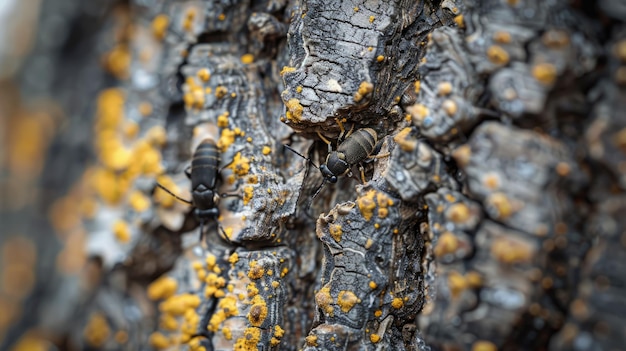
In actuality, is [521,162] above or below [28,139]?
above

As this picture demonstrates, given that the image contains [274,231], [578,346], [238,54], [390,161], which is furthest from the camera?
[238,54]

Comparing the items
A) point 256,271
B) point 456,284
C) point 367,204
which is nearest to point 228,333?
point 256,271

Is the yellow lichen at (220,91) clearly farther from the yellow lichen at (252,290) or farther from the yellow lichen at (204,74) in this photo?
the yellow lichen at (252,290)

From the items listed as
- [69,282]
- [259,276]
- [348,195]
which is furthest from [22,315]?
[348,195]

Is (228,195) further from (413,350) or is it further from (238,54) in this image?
(413,350)

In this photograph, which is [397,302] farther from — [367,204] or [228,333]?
[228,333]

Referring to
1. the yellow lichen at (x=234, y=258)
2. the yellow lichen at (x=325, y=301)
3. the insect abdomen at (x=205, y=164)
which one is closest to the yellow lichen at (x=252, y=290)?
the yellow lichen at (x=234, y=258)

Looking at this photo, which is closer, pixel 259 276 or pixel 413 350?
pixel 413 350

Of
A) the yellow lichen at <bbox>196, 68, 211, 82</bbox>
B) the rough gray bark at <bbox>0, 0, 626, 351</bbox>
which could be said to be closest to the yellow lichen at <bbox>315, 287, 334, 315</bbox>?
the rough gray bark at <bbox>0, 0, 626, 351</bbox>
